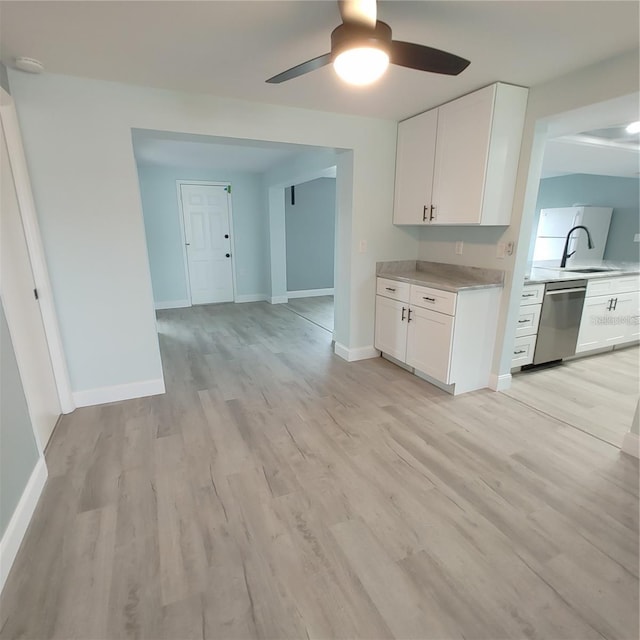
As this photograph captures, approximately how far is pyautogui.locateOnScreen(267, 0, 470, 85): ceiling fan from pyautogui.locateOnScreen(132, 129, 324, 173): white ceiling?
5.23 feet

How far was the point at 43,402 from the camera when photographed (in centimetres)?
230

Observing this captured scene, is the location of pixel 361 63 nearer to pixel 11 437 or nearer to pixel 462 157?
pixel 462 157

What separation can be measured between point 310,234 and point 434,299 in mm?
4341

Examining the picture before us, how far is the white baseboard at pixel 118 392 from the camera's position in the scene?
109 inches

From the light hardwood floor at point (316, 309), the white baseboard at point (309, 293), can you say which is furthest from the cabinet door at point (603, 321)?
the white baseboard at point (309, 293)

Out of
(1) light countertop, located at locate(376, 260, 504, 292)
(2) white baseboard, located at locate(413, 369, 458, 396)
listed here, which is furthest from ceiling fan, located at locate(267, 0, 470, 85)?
(2) white baseboard, located at locate(413, 369, 458, 396)

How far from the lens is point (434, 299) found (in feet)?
9.60

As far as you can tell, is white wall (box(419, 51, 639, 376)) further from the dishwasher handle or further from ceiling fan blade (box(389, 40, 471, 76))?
ceiling fan blade (box(389, 40, 471, 76))

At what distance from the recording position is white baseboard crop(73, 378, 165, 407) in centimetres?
278

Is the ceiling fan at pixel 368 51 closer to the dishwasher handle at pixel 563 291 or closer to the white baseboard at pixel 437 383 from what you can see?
the white baseboard at pixel 437 383

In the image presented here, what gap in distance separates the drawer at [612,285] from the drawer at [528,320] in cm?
72

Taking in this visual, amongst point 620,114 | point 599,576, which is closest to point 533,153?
point 620,114

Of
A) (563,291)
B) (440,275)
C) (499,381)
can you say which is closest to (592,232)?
(563,291)

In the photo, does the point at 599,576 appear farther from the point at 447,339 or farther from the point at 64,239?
the point at 64,239
